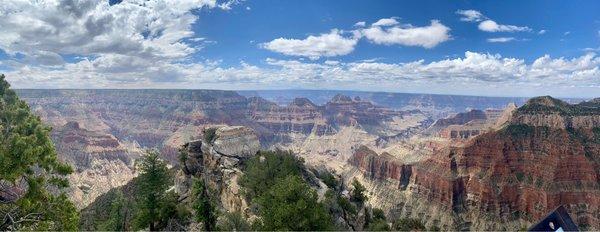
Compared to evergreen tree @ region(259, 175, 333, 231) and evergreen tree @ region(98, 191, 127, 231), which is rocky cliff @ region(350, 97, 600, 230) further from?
evergreen tree @ region(259, 175, 333, 231)

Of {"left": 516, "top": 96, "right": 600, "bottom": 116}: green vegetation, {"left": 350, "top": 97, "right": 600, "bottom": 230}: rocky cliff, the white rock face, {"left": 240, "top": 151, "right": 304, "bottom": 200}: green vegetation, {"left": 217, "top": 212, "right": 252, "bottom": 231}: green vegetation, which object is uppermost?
{"left": 516, "top": 96, "right": 600, "bottom": 116}: green vegetation

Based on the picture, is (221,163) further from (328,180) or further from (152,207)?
(152,207)

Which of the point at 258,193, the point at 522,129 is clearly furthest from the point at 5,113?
the point at 522,129

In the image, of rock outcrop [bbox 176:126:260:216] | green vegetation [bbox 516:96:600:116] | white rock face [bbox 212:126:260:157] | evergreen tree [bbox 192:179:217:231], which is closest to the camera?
evergreen tree [bbox 192:179:217:231]

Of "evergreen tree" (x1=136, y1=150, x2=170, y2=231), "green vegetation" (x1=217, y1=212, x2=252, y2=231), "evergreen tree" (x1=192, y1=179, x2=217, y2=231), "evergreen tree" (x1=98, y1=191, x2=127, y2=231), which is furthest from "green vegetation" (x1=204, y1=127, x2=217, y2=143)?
"green vegetation" (x1=217, y1=212, x2=252, y2=231)

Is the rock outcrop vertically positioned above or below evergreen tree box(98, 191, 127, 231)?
above

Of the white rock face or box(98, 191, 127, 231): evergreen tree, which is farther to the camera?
the white rock face

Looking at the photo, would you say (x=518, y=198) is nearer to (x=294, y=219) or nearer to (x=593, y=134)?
(x=593, y=134)

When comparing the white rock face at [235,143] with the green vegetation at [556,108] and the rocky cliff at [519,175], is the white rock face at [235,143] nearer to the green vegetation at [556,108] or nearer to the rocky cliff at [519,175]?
the rocky cliff at [519,175]
